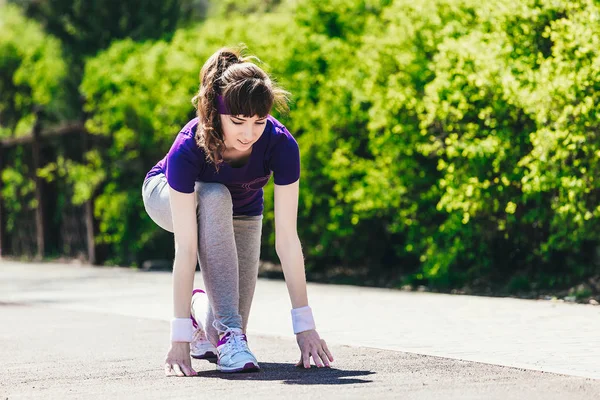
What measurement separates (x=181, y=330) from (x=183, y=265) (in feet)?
1.01

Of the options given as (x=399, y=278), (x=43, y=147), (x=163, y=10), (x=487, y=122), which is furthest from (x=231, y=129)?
(x=163, y=10)

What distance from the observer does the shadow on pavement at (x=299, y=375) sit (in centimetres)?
500

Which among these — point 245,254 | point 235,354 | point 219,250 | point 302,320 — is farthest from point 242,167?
point 235,354

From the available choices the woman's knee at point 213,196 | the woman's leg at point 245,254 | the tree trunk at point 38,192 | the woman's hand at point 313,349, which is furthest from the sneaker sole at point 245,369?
the tree trunk at point 38,192

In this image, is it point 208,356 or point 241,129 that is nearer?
point 241,129

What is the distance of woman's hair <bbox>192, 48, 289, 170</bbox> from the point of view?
5.14m

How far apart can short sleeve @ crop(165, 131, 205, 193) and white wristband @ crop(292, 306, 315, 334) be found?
79 cm

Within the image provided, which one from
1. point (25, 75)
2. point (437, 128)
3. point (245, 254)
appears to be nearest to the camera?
point (245, 254)

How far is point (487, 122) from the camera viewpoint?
28.9 feet

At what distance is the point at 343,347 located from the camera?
6.30m

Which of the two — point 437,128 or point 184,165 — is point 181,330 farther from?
point 437,128

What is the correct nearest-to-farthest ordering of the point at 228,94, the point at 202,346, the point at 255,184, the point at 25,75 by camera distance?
the point at 228,94
the point at 255,184
the point at 202,346
the point at 25,75

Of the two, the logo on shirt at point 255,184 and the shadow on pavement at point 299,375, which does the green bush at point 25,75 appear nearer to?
the logo on shirt at point 255,184

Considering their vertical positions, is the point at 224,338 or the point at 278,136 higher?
the point at 278,136
